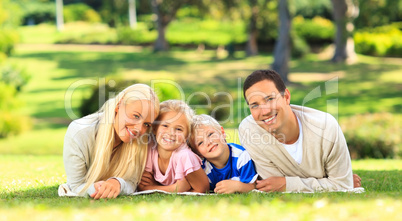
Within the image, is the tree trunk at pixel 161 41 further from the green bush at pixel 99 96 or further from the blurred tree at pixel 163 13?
the green bush at pixel 99 96

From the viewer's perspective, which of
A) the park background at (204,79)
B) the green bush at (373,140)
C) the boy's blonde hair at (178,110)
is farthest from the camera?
the green bush at (373,140)

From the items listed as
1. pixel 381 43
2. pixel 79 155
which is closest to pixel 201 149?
pixel 79 155

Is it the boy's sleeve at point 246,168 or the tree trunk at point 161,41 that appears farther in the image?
the tree trunk at point 161,41

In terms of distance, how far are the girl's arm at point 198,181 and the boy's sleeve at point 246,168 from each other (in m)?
0.44

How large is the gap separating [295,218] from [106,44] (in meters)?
43.6

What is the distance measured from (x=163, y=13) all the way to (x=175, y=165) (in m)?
35.8

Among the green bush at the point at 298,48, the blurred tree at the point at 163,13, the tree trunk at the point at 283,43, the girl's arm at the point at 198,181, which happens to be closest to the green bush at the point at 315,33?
the green bush at the point at 298,48

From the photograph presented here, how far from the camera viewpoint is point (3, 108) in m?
20.5

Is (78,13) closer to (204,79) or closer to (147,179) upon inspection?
(204,79)

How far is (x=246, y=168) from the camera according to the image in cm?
602

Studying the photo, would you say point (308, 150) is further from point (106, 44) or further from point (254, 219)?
point (106, 44)

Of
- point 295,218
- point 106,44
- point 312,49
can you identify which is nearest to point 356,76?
point 312,49

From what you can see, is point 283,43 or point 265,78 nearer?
point 265,78

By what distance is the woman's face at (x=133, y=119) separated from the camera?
561cm
